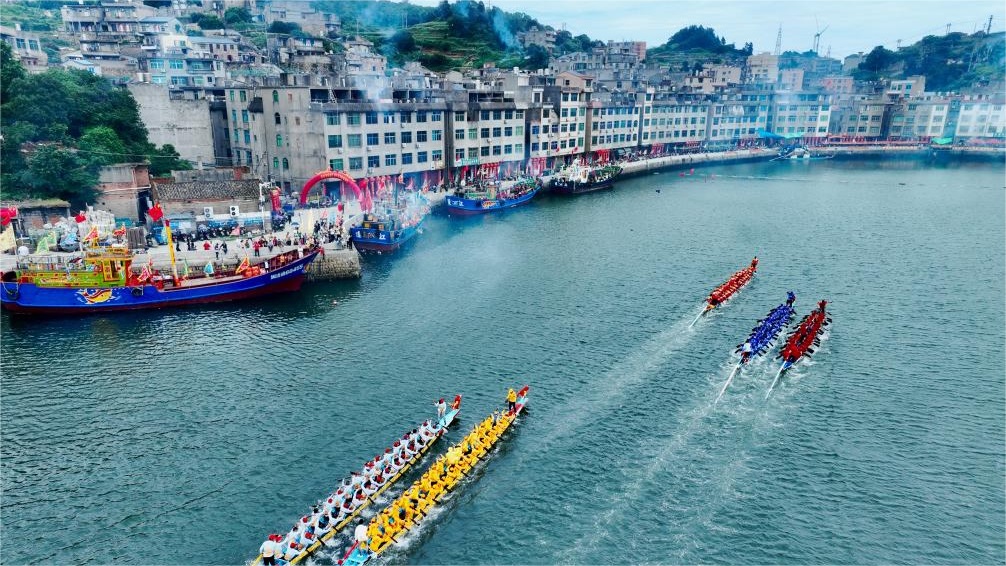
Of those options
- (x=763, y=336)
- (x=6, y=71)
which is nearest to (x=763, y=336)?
(x=763, y=336)

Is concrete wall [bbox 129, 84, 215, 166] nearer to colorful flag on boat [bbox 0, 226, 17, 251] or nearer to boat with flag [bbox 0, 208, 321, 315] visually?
colorful flag on boat [bbox 0, 226, 17, 251]

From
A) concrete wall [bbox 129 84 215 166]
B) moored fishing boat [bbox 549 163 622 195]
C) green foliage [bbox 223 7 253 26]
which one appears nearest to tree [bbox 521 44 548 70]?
green foliage [bbox 223 7 253 26]

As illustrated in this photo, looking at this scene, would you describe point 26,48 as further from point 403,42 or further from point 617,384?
point 617,384

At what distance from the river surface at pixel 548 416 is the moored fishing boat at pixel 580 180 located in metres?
42.7

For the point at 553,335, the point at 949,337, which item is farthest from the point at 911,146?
the point at 553,335

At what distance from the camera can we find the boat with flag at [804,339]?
4172 centimetres

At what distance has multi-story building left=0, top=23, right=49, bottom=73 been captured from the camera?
108500 millimetres

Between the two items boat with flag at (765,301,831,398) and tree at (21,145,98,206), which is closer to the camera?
boat with flag at (765,301,831,398)

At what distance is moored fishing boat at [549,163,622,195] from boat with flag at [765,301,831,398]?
5999cm

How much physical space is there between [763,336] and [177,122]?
8086 centimetres

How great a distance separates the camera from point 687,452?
32406 mm

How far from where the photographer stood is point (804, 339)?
145 feet

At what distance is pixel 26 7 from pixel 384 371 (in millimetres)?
200158

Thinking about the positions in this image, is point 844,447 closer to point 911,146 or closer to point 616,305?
point 616,305
